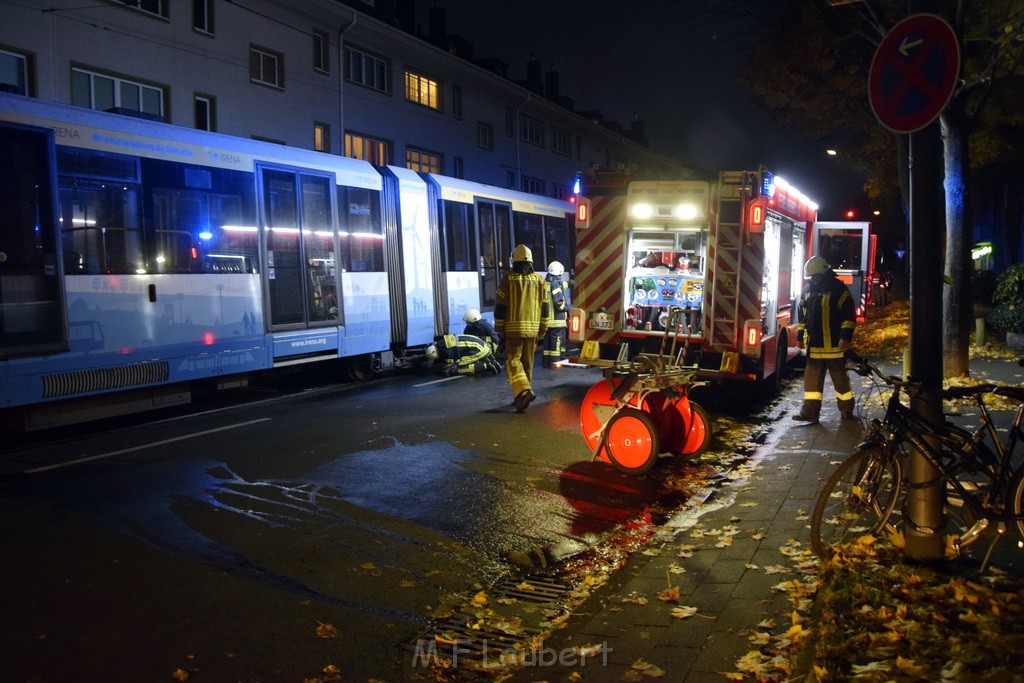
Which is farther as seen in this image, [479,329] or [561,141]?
[561,141]

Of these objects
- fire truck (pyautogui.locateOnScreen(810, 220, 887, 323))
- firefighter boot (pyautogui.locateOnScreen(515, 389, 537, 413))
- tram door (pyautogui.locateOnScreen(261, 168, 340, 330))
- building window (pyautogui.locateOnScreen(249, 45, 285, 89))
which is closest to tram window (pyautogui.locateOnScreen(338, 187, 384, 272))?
tram door (pyautogui.locateOnScreen(261, 168, 340, 330))

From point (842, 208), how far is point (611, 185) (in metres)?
23.0

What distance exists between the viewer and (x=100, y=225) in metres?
9.57

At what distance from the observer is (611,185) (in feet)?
38.8

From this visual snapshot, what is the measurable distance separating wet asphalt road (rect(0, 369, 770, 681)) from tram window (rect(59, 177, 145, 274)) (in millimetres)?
1977

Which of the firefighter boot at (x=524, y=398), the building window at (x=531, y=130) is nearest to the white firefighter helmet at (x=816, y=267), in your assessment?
the firefighter boot at (x=524, y=398)

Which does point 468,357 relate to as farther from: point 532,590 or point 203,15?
point 203,15

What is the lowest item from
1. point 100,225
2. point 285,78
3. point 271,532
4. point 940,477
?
point 271,532

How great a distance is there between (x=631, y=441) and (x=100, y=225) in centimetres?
667

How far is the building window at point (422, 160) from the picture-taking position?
30.0m

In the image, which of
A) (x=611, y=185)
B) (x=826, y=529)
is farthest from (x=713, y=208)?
(x=826, y=529)

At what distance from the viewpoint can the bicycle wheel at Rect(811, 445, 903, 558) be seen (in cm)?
495

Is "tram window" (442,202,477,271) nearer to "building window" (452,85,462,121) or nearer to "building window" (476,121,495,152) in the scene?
"building window" (452,85,462,121)

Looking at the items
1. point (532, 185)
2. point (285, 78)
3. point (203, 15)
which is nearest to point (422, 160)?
point (285, 78)
